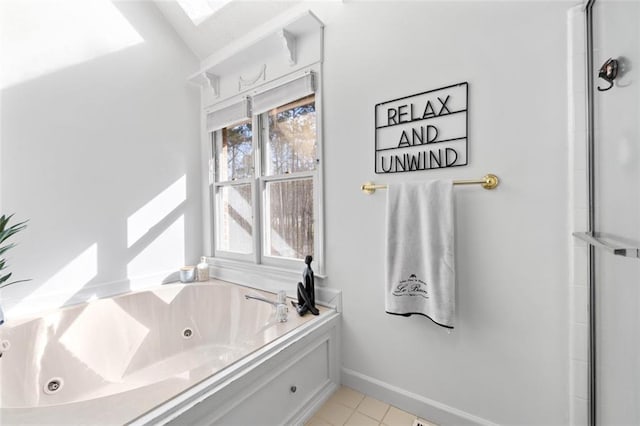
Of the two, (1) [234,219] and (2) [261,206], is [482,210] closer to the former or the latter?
(2) [261,206]

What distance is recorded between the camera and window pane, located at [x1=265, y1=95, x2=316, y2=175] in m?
1.82

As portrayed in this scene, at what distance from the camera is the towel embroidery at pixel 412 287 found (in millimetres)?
1301

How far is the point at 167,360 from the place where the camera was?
181cm

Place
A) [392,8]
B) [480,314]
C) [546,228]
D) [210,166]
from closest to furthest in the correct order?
[546,228], [480,314], [392,8], [210,166]

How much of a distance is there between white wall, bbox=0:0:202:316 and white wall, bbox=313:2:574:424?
5.19ft

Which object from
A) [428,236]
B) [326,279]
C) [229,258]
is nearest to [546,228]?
[428,236]

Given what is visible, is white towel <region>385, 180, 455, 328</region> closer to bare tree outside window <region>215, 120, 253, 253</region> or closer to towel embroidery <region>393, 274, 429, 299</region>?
towel embroidery <region>393, 274, 429, 299</region>

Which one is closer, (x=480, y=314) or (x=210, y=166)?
(x=480, y=314)

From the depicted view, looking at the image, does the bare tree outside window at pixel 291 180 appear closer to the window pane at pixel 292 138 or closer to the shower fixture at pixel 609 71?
the window pane at pixel 292 138

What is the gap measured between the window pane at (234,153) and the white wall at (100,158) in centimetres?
23

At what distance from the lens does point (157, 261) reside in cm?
217

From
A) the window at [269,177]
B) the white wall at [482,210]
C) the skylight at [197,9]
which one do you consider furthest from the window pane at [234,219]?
Answer: the skylight at [197,9]

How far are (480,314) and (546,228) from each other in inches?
18.6

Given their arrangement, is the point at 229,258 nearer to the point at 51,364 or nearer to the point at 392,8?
the point at 51,364
